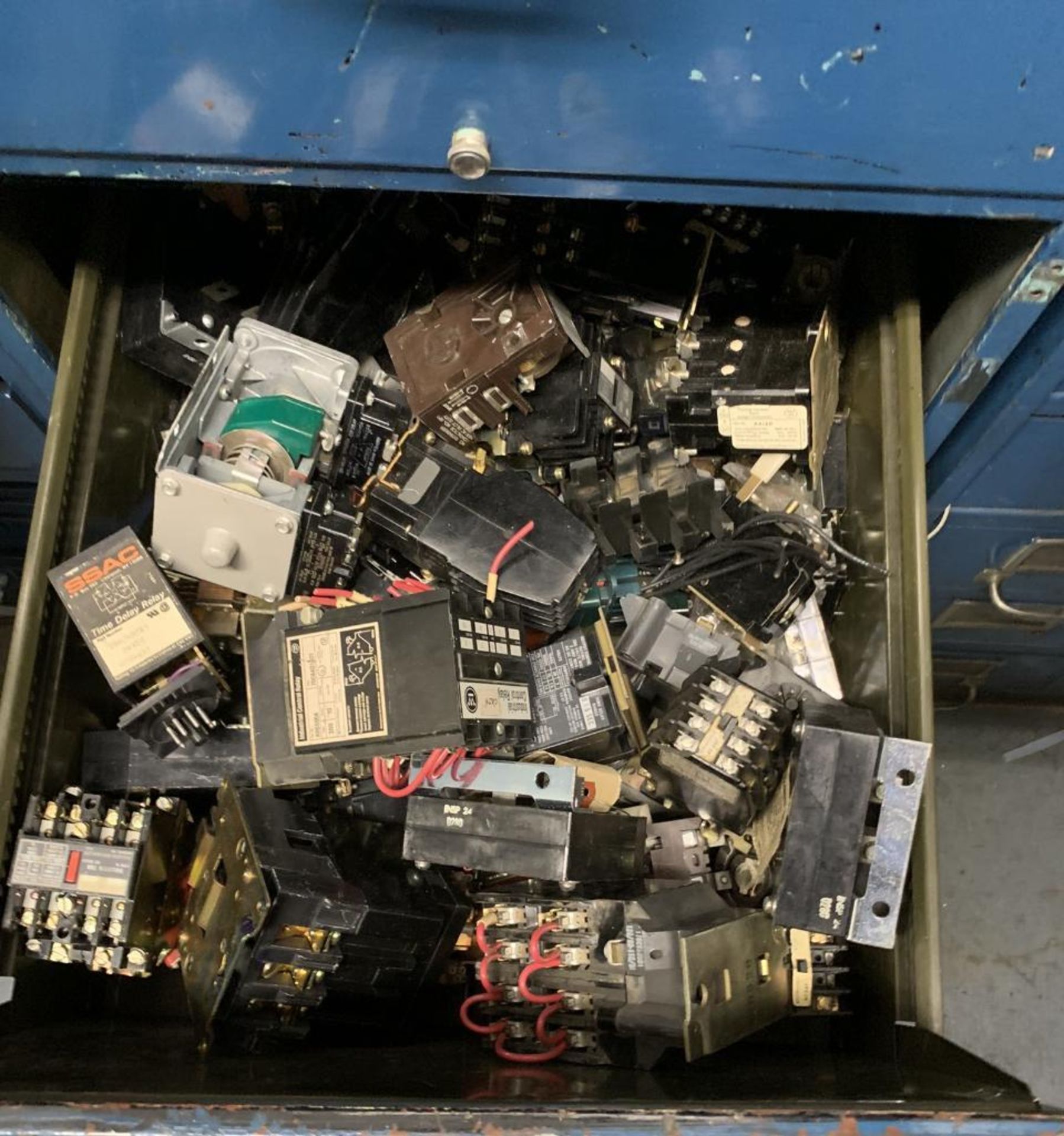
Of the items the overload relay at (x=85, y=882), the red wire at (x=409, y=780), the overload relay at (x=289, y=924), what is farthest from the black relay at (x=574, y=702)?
the overload relay at (x=85, y=882)

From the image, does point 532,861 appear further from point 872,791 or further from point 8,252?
point 8,252

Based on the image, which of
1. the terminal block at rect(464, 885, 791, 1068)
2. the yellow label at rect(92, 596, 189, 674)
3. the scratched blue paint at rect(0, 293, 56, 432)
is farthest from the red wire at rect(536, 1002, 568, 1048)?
the scratched blue paint at rect(0, 293, 56, 432)

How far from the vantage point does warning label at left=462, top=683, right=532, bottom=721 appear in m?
1.04

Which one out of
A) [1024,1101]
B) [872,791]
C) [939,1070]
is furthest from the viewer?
[872,791]

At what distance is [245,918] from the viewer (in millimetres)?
1018

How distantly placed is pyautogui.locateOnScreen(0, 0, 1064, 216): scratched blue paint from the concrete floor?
1.66m

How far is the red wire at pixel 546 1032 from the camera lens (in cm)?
111

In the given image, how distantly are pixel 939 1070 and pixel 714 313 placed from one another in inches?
36.7

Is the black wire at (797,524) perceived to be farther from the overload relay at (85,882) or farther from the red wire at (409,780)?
the overload relay at (85,882)

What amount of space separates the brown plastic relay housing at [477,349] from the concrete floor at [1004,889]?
5.02ft

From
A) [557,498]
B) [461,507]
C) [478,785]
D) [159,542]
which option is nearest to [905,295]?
[557,498]

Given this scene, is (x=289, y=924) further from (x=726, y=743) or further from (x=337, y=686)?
(x=726, y=743)

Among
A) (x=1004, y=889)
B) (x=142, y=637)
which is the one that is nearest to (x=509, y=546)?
(x=142, y=637)

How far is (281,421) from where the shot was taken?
1211mm
